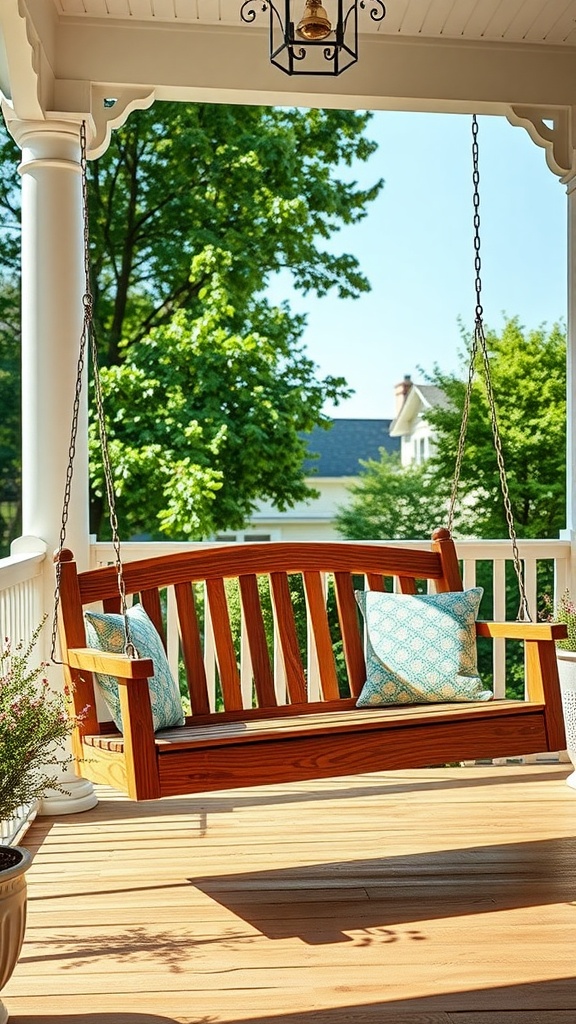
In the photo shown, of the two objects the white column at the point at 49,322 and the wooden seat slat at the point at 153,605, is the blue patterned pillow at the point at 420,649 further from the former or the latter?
the white column at the point at 49,322

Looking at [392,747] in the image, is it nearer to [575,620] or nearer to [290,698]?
[290,698]

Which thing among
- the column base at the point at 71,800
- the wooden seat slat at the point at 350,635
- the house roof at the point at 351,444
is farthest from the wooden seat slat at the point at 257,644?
the house roof at the point at 351,444

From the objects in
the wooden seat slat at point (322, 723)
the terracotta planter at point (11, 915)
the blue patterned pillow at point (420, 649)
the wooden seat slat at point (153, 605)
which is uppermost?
the wooden seat slat at point (153, 605)

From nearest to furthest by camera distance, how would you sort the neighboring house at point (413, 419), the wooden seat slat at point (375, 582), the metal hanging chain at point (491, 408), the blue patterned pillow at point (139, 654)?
1. the blue patterned pillow at point (139, 654)
2. the metal hanging chain at point (491, 408)
3. the wooden seat slat at point (375, 582)
4. the neighboring house at point (413, 419)

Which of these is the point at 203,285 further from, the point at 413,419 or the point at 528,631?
the point at 528,631

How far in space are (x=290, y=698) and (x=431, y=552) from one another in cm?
71

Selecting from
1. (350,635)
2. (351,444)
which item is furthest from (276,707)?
(351,444)

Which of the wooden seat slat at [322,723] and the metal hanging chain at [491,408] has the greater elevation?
the metal hanging chain at [491,408]

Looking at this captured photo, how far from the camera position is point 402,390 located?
14.3m

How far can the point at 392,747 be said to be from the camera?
9.26ft

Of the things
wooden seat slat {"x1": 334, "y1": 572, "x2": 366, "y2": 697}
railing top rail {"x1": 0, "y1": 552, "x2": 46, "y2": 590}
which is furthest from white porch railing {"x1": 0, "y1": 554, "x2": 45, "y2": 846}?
wooden seat slat {"x1": 334, "y1": 572, "x2": 366, "y2": 697}

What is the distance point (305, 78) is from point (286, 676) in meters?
2.14

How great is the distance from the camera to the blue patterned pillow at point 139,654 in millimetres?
2971

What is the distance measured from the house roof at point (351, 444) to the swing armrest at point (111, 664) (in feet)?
39.6
